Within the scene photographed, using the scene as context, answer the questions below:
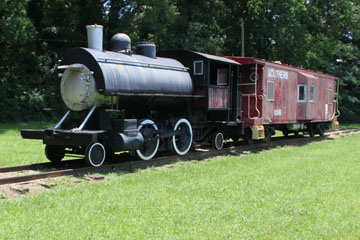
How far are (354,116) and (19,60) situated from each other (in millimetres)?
29149

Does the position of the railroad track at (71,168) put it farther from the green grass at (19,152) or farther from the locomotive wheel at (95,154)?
the green grass at (19,152)

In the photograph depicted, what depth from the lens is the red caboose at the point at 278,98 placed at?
1416 cm

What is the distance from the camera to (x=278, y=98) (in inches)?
606

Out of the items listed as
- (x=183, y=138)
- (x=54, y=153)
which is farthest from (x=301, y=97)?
(x=54, y=153)

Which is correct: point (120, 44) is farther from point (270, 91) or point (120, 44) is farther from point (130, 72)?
point (270, 91)

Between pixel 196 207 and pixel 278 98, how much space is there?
34.0ft

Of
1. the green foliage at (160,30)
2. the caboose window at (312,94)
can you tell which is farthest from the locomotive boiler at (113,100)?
the green foliage at (160,30)

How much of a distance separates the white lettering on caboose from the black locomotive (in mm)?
1850

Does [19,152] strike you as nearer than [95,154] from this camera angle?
No

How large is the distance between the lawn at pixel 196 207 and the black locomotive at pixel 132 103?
54.0 inches

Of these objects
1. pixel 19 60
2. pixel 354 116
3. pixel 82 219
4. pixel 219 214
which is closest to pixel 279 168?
pixel 219 214

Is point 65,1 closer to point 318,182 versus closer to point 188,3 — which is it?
point 188,3

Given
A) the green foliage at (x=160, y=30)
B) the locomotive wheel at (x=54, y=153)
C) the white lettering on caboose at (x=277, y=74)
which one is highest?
the green foliage at (x=160, y=30)

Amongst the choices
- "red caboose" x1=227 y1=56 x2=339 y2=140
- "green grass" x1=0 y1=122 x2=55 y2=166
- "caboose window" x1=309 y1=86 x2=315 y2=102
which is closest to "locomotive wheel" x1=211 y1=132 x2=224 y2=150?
"red caboose" x1=227 y1=56 x2=339 y2=140
